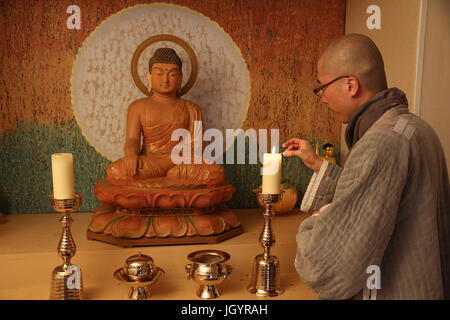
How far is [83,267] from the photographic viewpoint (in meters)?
2.21

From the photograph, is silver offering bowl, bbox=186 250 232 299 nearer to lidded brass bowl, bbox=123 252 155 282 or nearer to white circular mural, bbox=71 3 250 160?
lidded brass bowl, bbox=123 252 155 282

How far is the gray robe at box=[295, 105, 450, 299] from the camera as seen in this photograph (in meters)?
1.14

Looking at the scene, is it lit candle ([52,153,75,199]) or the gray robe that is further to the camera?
lit candle ([52,153,75,199])

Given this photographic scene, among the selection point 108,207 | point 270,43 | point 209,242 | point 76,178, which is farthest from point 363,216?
point 76,178

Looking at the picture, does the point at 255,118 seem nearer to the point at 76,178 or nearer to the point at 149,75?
the point at 149,75

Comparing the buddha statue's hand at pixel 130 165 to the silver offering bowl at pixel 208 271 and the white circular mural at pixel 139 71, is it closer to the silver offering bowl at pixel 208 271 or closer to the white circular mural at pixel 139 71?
the white circular mural at pixel 139 71

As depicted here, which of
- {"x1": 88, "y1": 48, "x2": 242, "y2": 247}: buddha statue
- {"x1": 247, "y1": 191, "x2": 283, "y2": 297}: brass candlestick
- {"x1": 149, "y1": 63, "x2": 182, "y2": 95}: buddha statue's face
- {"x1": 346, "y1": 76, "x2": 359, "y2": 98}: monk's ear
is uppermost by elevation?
{"x1": 149, "y1": 63, "x2": 182, "y2": 95}: buddha statue's face

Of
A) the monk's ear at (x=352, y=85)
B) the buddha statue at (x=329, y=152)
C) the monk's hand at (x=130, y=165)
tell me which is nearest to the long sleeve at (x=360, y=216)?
the monk's ear at (x=352, y=85)

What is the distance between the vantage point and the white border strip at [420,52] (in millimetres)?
2133

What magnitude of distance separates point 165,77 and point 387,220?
74.0 inches

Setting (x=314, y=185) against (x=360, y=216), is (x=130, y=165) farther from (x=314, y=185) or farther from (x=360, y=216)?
(x=360, y=216)

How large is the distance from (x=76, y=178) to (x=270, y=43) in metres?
1.80

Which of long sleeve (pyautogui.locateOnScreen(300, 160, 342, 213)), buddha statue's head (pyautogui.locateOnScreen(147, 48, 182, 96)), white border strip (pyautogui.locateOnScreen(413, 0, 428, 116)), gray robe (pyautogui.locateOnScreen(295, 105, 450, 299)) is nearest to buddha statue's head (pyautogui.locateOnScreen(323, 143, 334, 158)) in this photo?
white border strip (pyautogui.locateOnScreen(413, 0, 428, 116))

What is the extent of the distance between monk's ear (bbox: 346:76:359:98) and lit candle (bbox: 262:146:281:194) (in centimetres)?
63
